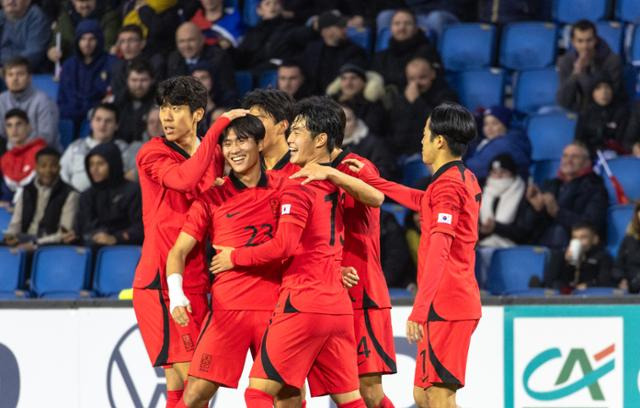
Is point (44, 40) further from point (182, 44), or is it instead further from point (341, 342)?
point (341, 342)

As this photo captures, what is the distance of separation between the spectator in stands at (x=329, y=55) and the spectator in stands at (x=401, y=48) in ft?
0.78

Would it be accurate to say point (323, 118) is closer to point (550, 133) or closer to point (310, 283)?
point (310, 283)

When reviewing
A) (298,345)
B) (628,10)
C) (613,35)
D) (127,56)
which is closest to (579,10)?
(628,10)

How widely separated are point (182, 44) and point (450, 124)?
664 cm

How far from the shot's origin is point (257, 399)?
616 centimetres

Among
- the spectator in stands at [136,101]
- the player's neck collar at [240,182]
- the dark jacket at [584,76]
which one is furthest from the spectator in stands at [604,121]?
the player's neck collar at [240,182]

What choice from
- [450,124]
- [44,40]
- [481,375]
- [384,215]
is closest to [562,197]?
[384,215]

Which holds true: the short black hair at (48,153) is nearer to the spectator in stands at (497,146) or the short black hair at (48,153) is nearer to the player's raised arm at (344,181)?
the spectator in stands at (497,146)

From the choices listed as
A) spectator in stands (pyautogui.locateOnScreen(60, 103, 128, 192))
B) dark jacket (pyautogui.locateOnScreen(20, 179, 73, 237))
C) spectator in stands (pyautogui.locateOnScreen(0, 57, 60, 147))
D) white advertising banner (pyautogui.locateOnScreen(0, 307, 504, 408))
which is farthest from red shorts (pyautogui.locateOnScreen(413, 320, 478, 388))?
spectator in stands (pyautogui.locateOnScreen(0, 57, 60, 147))

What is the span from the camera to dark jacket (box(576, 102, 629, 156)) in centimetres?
1180

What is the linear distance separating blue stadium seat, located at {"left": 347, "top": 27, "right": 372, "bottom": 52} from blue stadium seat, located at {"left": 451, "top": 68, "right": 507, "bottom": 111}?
1.29 m

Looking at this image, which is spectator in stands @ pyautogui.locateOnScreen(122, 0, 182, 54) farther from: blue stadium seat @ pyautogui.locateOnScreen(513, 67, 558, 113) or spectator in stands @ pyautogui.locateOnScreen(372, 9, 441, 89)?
blue stadium seat @ pyautogui.locateOnScreen(513, 67, 558, 113)

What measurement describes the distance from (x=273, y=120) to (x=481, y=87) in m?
6.18

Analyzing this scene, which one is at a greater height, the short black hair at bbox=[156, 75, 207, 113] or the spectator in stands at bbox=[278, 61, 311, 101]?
the spectator in stands at bbox=[278, 61, 311, 101]
